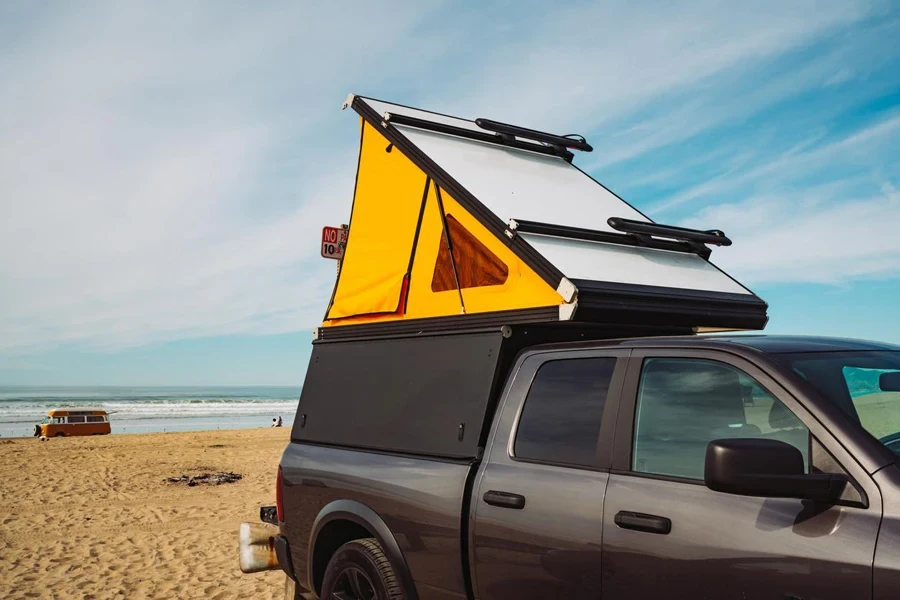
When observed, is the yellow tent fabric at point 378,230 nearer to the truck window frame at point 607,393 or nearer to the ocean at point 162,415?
the truck window frame at point 607,393

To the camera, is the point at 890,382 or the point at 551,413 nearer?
the point at 890,382

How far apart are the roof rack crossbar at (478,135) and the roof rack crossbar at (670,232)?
1.49 m


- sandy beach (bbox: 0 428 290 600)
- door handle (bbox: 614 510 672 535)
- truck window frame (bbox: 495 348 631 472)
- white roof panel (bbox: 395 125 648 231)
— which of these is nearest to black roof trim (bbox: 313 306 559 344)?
truck window frame (bbox: 495 348 631 472)

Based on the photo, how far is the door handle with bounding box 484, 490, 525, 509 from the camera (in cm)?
353

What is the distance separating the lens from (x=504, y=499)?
3.61m

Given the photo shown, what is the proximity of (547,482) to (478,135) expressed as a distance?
10.7ft

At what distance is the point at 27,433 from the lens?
42156mm

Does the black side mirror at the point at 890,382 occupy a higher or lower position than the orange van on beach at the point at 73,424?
higher

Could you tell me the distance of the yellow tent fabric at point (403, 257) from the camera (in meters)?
4.42

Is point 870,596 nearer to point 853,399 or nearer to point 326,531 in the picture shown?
point 853,399

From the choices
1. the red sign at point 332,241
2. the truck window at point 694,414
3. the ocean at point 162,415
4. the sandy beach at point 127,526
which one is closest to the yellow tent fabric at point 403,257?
the truck window at point 694,414

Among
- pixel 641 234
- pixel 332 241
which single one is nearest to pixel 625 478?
pixel 641 234

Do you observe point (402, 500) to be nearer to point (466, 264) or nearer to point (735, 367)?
point (466, 264)

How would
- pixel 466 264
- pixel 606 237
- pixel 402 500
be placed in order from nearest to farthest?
pixel 402 500 < pixel 466 264 < pixel 606 237
